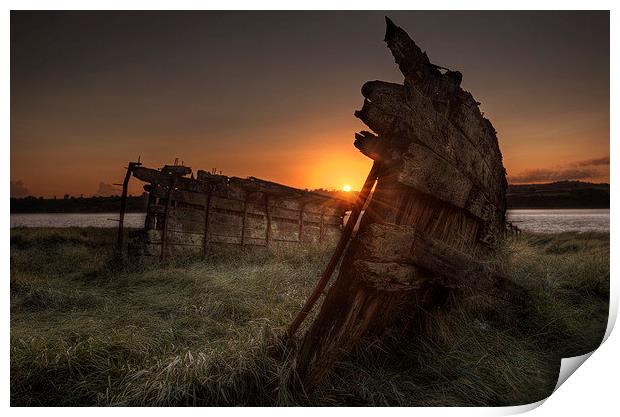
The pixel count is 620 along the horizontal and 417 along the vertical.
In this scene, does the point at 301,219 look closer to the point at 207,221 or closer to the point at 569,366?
the point at 207,221

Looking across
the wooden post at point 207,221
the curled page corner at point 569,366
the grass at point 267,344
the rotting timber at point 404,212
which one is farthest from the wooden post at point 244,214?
the curled page corner at point 569,366

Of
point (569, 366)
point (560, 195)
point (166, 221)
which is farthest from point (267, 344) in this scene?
point (166, 221)

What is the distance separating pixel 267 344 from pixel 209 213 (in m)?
6.63

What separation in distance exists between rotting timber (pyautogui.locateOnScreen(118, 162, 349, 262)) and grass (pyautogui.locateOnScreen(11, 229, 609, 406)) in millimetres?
2382

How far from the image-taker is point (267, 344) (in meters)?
2.77

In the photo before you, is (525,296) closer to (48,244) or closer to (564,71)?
(564,71)

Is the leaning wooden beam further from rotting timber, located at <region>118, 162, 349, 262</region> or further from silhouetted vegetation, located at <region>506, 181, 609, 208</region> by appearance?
rotting timber, located at <region>118, 162, 349, 262</region>

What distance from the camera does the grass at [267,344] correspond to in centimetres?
257

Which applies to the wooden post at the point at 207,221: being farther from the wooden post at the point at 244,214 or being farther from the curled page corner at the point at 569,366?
the curled page corner at the point at 569,366

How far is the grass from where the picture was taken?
8.44 feet

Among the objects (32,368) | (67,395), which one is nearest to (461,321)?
(67,395)

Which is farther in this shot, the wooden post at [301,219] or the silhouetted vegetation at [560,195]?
the wooden post at [301,219]

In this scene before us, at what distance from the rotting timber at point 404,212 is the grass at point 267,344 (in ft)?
0.77

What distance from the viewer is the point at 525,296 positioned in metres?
3.60
